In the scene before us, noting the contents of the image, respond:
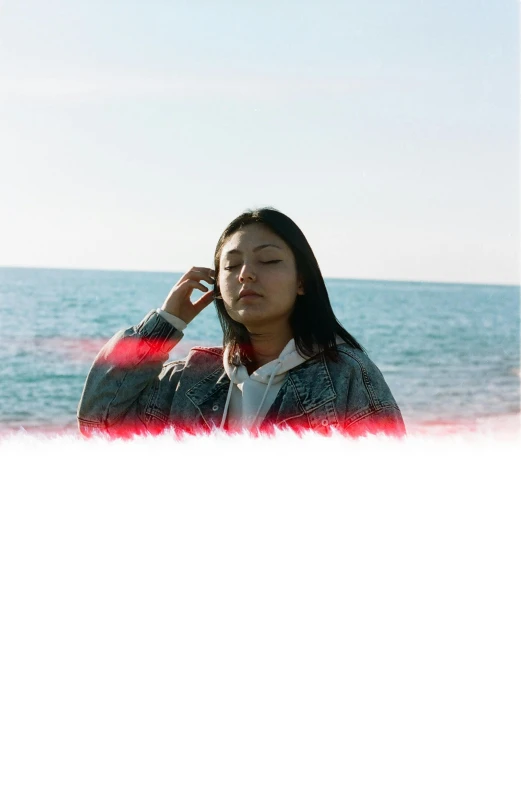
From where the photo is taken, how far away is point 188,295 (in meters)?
2.14

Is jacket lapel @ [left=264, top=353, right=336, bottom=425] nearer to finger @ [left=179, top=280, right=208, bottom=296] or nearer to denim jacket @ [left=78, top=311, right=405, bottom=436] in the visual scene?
denim jacket @ [left=78, top=311, right=405, bottom=436]

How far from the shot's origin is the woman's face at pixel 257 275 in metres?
1.92

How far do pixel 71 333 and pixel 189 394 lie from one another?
27.4 metres

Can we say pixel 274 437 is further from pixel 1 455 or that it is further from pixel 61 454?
pixel 1 455

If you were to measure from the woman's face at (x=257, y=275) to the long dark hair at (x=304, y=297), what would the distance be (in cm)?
2

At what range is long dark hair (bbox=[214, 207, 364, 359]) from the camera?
1942 mm

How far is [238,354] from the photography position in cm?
206

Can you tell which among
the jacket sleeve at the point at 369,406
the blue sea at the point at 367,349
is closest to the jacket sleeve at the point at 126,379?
the jacket sleeve at the point at 369,406

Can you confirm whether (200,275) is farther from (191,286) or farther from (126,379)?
(126,379)

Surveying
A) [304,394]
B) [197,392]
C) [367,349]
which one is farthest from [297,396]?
[367,349]

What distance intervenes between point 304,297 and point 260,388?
22 centimetres

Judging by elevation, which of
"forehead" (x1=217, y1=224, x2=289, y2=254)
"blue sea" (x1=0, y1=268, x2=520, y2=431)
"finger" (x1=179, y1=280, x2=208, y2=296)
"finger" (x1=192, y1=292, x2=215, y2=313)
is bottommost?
"blue sea" (x1=0, y1=268, x2=520, y2=431)

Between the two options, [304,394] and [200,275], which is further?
[200,275]

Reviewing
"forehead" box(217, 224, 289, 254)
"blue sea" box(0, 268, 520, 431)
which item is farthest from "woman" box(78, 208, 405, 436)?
"blue sea" box(0, 268, 520, 431)
